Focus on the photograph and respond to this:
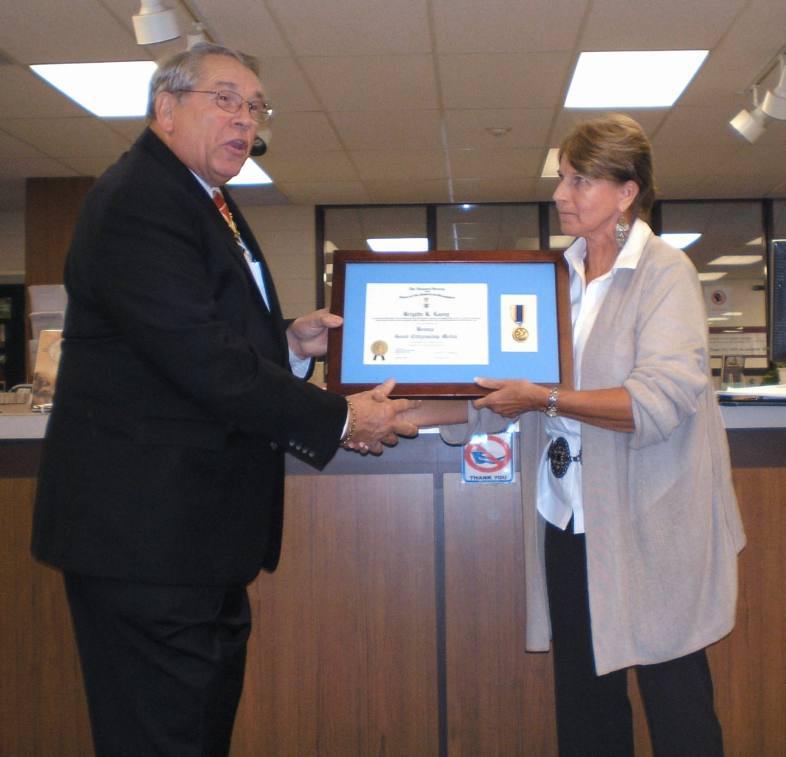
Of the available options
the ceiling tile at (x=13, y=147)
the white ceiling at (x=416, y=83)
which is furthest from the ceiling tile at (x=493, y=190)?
the ceiling tile at (x=13, y=147)

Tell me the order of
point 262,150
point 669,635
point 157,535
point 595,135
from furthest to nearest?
point 262,150
point 595,135
point 669,635
point 157,535

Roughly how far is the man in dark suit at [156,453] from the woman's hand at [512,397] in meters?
0.41

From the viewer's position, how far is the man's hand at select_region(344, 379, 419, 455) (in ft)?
5.68

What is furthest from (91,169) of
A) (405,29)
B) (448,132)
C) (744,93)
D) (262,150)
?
(262,150)

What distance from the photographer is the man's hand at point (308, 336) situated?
2035 millimetres

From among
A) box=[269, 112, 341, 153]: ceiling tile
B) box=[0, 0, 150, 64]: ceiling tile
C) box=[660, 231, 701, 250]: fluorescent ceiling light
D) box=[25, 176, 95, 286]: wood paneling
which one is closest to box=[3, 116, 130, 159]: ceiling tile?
box=[25, 176, 95, 286]: wood paneling

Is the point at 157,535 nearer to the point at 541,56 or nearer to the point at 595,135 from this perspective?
the point at 595,135

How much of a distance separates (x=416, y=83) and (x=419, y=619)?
13.7 feet

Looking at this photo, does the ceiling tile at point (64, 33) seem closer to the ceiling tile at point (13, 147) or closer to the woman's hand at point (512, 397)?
the ceiling tile at point (13, 147)

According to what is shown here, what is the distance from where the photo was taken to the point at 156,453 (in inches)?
54.1

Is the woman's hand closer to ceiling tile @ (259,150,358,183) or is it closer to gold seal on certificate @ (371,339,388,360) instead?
gold seal on certificate @ (371,339,388,360)

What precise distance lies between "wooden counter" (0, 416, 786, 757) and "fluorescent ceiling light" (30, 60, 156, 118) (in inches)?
154

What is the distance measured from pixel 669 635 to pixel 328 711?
99 cm

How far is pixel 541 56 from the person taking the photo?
509 centimetres
